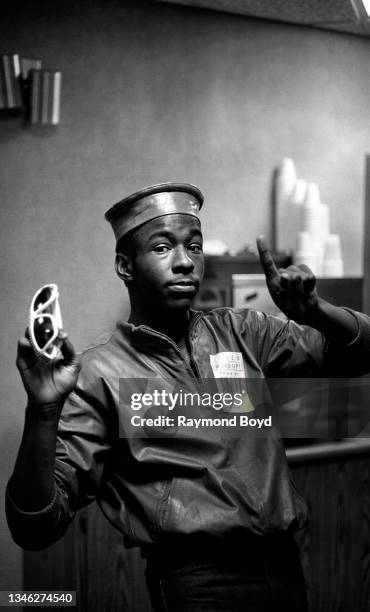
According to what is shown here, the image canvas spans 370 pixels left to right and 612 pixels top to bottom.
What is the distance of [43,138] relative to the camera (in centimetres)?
284

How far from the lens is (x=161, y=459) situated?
4.10ft

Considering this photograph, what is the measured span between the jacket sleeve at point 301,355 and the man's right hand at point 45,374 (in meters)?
0.56

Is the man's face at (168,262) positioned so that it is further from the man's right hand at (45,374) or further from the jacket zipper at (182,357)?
the man's right hand at (45,374)

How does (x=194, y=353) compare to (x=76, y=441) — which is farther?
(x=194, y=353)

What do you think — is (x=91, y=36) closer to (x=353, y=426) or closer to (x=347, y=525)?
(x=353, y=426)

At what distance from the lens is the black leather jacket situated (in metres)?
1.21

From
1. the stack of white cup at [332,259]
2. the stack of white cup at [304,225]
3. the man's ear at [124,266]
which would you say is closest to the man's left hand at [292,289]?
the man's ear at [124,266]

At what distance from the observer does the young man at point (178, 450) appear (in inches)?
48.0

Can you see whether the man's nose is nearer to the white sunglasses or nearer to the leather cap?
the leather cap

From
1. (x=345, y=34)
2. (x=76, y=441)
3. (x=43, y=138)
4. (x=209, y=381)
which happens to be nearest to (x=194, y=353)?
(x=209, y=381)

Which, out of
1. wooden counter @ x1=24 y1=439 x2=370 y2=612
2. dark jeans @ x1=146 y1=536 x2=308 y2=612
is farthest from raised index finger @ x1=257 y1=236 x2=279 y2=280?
wooden counter @ x1=24 y1=439 x2=370 y2=612

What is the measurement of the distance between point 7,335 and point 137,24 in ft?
5.10

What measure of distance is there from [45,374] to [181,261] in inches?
15.7

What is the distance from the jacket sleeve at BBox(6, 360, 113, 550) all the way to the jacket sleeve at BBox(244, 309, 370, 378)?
0.40 meters
